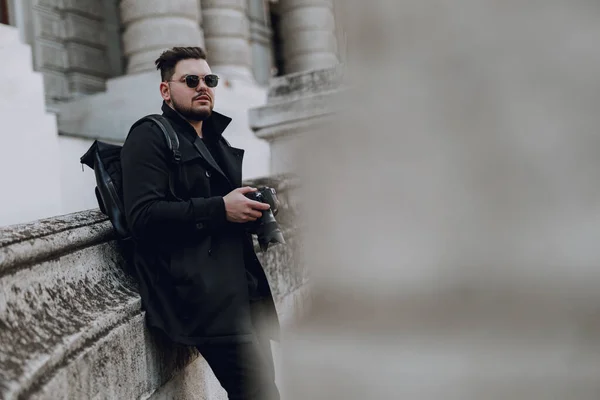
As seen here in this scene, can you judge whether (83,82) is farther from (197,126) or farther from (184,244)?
(184,244)

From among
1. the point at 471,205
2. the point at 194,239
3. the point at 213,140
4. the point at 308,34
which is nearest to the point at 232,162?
the point at 213,140

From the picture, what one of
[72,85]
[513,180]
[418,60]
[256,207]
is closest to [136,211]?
[256,207]

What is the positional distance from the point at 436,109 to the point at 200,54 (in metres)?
1.11

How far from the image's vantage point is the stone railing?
1588 mm

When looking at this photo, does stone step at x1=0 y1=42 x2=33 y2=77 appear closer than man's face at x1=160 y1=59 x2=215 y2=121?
No

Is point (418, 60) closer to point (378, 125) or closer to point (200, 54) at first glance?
point (378, 125)

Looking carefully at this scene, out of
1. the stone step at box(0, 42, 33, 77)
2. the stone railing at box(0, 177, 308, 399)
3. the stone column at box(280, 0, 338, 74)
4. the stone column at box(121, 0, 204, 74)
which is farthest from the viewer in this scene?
the stone column at box(280, 0, 338, 74)

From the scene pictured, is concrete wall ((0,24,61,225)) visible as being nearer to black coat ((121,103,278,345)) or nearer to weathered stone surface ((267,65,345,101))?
weathered stone surface ((267,65,345,101))

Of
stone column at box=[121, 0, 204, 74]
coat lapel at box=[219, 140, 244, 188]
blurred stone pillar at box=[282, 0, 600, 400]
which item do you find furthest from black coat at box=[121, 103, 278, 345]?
stone column at box=[121, 0, 204, 74]

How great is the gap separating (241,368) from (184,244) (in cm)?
48

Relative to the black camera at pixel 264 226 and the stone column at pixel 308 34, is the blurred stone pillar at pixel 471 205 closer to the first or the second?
the black camera at pixel 264 226

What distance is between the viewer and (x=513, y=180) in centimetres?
257

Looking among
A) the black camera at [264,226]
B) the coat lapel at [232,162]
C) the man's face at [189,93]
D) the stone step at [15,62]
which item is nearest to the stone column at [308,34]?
the stone step at [15,62]

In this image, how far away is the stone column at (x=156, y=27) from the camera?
8.09 metres
